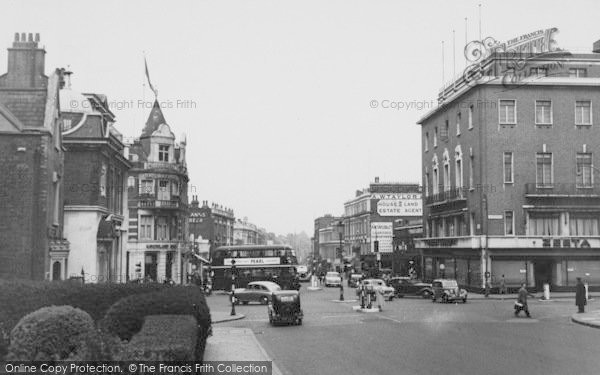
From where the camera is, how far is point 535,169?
5328 cm

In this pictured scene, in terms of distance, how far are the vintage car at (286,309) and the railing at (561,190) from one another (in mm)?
31156

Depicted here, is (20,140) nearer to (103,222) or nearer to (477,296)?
(103,222)

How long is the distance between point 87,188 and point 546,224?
37000 millimetres

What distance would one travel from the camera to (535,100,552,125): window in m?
53.8

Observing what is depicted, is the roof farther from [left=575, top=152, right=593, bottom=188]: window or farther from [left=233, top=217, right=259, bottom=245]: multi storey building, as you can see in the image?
[left=233, top=217, right=259, bottom=245]: multi storey building

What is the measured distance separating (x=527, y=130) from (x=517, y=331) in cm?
3357

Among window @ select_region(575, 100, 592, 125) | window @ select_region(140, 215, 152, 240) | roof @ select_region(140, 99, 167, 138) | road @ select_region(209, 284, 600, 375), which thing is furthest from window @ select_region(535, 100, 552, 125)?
window @ select_region(140, 215, 152, 240)

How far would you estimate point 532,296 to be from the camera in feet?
159

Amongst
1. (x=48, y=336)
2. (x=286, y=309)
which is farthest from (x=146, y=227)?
(x=48, y=336)

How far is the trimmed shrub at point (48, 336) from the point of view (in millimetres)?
12133

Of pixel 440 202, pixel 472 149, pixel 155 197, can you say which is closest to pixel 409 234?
pixel 440 202

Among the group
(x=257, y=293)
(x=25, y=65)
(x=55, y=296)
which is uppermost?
(x=25, y=65)

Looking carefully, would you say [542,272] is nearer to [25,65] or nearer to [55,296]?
[25,65]

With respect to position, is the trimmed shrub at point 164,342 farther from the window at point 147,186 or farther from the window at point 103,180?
the window at point 147,186
